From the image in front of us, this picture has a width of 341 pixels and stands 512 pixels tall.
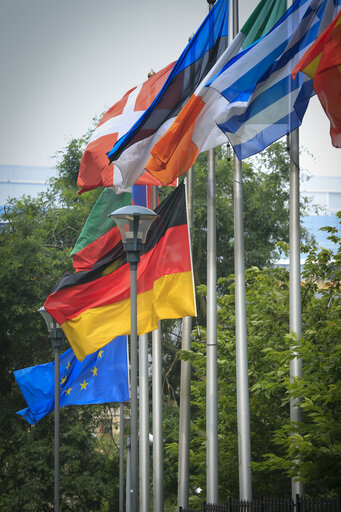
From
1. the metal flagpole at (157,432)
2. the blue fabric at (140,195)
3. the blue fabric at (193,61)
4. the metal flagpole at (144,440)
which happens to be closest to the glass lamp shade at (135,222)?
the blue fabric at (193,61)

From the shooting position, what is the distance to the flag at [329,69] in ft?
29.3

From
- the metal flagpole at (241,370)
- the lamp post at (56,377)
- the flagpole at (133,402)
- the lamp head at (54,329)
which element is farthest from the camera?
the lamp head at (54,329)

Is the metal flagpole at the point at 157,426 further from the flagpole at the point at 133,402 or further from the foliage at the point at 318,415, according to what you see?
the foliage at the point at 318,415

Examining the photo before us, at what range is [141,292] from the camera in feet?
45.0

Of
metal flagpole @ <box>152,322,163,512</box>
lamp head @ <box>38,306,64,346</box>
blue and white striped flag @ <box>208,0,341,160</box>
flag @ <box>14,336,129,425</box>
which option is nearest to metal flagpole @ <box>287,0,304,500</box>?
blue and white striped flag @ <box>208,0,341,160</box>

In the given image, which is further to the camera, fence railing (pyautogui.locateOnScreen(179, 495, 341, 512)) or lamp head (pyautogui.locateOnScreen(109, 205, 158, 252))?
lamp head (pyautogui.locateOnScreen(109, 205, 158, 252))

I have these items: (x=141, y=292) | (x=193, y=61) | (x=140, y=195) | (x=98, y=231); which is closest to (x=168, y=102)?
(x=193, y=61)

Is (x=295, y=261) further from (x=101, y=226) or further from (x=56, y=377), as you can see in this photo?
(x=56, y=377)

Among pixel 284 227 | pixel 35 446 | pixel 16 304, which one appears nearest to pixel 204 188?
pixel 284 227

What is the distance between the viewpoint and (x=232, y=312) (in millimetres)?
20766

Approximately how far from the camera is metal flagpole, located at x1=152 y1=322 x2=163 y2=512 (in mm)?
14805

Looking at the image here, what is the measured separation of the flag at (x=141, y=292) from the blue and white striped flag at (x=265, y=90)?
9.01ft

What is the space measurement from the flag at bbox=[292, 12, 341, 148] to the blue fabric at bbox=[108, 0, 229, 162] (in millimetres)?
3543

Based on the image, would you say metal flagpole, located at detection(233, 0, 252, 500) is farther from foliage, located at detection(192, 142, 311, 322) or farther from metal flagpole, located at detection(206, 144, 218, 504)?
foliage, located at detection(192, 142, 311, 322)
